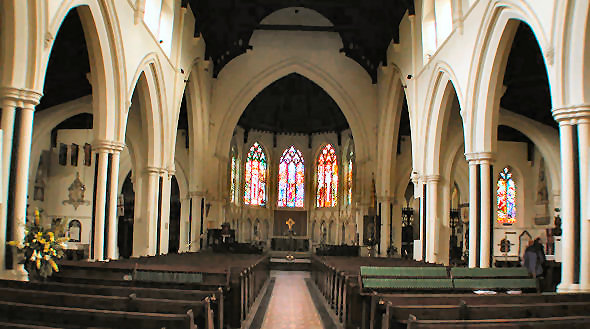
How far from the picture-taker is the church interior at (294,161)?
7.56 metres

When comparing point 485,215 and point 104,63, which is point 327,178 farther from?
point 104,63

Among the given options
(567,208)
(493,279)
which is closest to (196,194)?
(493,279)

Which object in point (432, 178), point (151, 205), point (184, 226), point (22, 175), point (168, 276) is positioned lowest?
point (168, 276)

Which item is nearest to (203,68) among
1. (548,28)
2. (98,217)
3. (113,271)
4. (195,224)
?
(195,224)

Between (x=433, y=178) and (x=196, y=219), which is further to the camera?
(x=196, y=219)

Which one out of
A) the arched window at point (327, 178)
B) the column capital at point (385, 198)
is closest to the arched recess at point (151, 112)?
the column capital at point (385, 198)

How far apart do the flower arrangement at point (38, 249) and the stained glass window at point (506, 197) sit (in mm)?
19583

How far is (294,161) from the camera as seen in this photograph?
35594 millimetres

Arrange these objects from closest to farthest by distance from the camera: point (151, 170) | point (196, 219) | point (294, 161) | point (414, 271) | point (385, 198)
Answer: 1. point (414, 271)
2. point (151, 170)
3. point (385, 198)
4. point (196, 219)
5. point (294, 161)

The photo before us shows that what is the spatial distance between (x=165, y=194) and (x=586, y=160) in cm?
1182

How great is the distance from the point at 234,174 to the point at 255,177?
8.88 feet

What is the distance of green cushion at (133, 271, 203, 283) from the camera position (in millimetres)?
8586

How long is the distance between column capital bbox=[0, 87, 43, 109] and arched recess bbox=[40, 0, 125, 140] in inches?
94.3

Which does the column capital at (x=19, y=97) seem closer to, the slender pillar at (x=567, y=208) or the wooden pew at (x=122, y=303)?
the wooden pew at (x=122, y=303)
